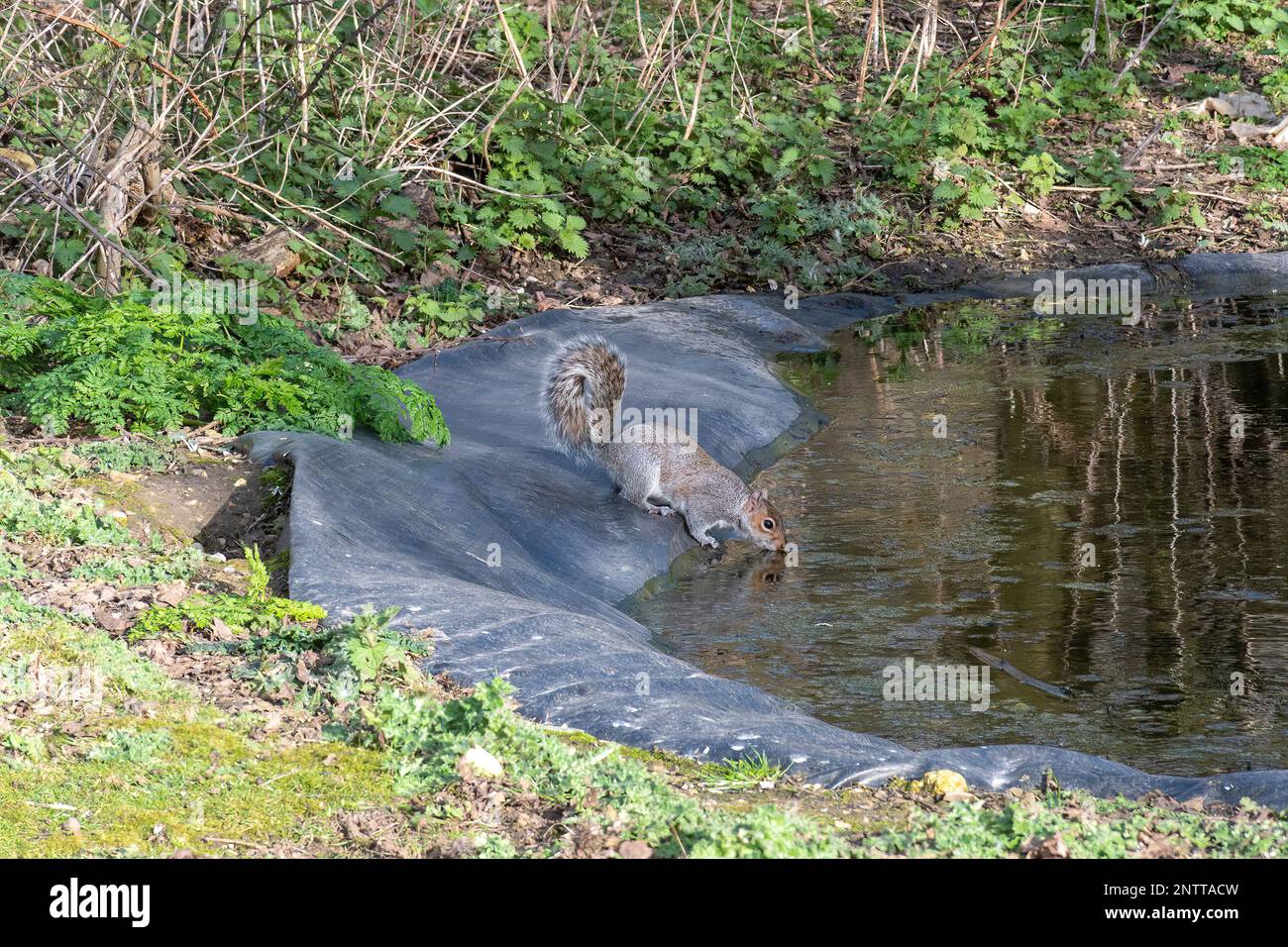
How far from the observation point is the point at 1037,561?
27.3ft

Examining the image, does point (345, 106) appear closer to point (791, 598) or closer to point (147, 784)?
point (791, 598)

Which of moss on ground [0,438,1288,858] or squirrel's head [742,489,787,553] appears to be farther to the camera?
squirrel's head [742,489,787,553]

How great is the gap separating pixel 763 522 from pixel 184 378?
12.1ft

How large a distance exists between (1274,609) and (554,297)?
880 cm

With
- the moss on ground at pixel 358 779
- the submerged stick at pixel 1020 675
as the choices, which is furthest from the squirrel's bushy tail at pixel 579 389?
the moss on ground at pixel 358 779

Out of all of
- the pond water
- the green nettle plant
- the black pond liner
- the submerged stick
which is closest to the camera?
the black pond liner

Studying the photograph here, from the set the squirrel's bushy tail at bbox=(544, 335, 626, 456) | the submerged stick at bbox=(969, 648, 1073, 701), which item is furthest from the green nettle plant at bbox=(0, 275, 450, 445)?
the submerged stick at bbox=(969, 648, 1073, 701)

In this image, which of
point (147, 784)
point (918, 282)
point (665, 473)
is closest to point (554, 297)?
point (918, 282)

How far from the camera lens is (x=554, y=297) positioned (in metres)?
14.6

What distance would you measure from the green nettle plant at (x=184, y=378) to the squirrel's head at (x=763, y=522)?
2.04 meters

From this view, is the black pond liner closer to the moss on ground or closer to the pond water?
the moss on ground

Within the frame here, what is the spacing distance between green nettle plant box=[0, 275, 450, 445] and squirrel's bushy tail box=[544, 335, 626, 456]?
963mm

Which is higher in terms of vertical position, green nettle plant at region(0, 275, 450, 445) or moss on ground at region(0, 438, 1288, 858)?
green nettle plant at region(0, 275, 450, 445)

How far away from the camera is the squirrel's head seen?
9070mm
